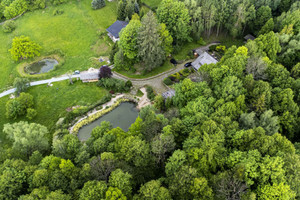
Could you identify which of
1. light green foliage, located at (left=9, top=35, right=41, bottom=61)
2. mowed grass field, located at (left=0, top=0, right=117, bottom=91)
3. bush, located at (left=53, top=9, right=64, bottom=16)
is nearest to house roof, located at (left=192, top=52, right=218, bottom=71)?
mowed grass field, located at (left=0, top=0, right=117, bottom=91)

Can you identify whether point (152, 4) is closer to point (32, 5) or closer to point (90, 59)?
point (90, 59)

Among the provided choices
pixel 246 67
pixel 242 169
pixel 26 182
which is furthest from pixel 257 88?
pixel 26 182

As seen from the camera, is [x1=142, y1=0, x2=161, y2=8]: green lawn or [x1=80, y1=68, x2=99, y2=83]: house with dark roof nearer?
[x1=80, y1=68, x2=99, y2=83]: house with dark roof

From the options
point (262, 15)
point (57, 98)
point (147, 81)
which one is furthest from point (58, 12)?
point (262, 15)

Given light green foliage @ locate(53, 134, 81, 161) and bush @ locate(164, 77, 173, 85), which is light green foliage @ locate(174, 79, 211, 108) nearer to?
bush @ locate(164, 77, 173, 85)

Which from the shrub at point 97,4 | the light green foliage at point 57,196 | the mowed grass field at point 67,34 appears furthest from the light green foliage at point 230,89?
the shrub at point 97,4

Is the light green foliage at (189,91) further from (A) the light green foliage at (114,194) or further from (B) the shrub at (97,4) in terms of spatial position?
(B) the shrub at (97,4)
